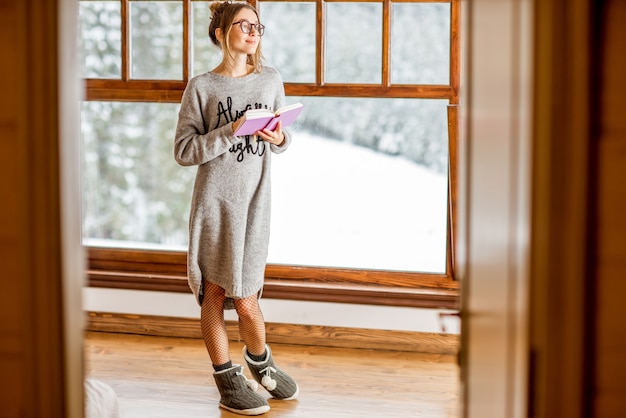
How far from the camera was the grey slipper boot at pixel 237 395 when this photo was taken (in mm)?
3113

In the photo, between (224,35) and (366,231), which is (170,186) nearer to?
(366,231)

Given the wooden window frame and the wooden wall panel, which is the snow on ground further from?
the wooden wall panel

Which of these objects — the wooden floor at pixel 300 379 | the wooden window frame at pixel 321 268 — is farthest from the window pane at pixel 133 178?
the wooden floor at pixel 300 379

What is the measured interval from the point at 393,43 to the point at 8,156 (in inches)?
107

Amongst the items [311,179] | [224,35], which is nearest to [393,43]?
[311,179]

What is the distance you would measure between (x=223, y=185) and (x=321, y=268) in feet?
3.54

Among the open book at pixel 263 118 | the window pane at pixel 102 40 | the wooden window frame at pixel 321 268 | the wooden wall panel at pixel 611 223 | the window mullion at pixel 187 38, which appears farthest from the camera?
the window pane at pixel 102 40

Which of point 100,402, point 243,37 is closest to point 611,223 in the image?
point 100,402

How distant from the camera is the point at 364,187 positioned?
4000 millimetres

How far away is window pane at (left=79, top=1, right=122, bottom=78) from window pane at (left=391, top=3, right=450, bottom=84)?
53.8 inches

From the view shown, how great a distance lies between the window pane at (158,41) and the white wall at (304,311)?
42.4 inches

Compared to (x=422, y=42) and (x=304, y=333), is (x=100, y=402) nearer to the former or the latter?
(x=304, y=333)

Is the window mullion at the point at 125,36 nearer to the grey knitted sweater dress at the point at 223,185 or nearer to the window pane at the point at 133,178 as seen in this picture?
the window pane at the point at 133,178

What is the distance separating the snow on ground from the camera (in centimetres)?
395
